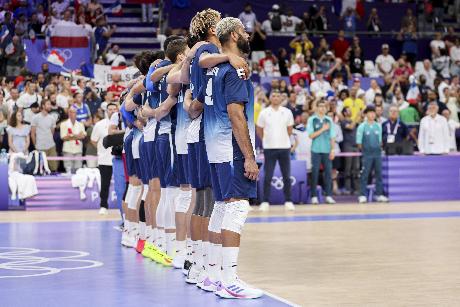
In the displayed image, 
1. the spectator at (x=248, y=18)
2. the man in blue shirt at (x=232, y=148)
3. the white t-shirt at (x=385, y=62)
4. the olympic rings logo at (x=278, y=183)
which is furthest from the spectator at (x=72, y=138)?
the man in blue shirt at (x=232, y=148)

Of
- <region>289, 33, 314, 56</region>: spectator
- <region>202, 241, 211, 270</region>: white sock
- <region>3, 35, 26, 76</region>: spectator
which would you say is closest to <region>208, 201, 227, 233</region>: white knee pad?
<region>202, 241, 211, 270</region>: white sock

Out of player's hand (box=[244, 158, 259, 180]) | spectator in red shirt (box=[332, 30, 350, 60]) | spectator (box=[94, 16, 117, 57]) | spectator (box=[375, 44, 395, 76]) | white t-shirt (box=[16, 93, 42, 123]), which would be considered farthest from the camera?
spectator in red shirt (box=[332, 30, 350, 60])

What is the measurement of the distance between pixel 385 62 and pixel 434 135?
714cm

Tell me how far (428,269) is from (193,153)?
2.72 m

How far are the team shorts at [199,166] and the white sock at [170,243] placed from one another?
1.73m

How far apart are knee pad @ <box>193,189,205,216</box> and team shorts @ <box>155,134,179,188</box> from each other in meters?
1.29

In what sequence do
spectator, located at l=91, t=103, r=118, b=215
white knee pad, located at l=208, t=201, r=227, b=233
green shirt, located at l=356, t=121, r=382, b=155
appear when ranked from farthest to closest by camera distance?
green shirt, located at l=356, t=121, r=382, b=155 < spectator, located at l=91, t=103, r=118, b=215 < white knee pad, located at l=208, t=201, r=227, b=233

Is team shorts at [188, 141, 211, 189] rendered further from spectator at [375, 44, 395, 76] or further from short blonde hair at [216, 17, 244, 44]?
spectator at [375, 44, 395, 76]

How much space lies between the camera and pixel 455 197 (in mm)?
22438

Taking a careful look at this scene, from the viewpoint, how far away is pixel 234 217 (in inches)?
320

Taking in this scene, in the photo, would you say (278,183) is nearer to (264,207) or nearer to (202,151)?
(264,207)

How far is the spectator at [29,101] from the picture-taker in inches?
844

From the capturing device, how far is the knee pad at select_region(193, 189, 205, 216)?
891cm

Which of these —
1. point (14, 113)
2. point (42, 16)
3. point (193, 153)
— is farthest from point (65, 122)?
point (193, 153)
